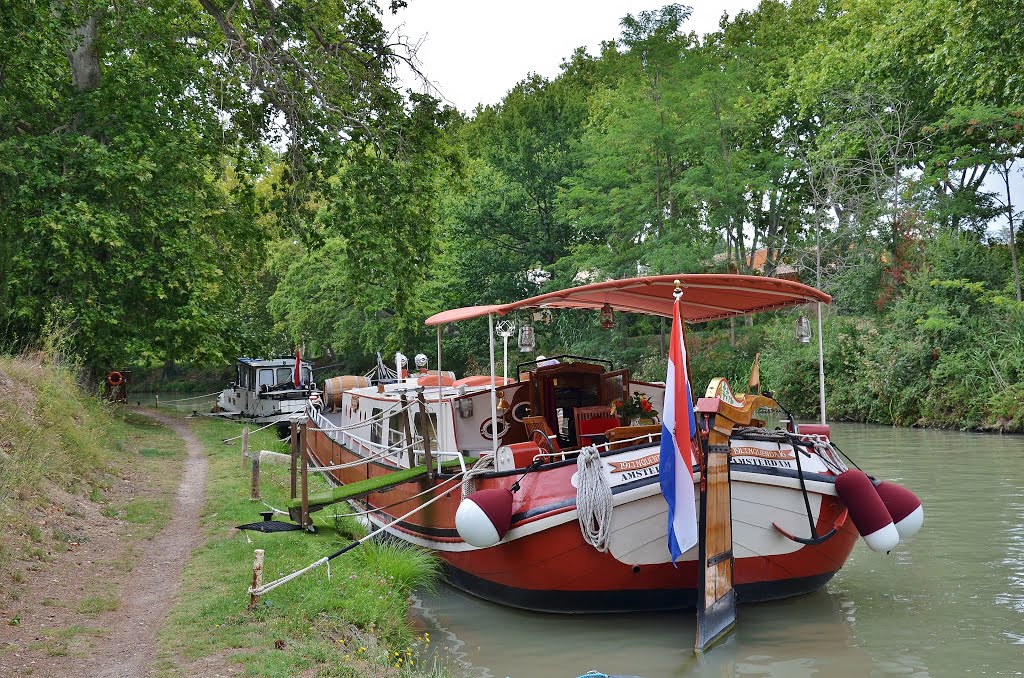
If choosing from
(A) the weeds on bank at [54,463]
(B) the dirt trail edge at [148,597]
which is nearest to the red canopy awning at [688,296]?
(B) the dirt trail edge at [148,597]

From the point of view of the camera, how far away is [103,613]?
27.8ft

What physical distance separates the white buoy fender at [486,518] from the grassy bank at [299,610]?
1034 mm

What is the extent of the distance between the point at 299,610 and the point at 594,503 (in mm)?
3200

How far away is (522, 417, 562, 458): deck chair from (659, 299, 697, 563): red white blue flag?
2.71 meters

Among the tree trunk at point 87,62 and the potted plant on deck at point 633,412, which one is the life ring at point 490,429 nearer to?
the potted plant on deck at point 633,412

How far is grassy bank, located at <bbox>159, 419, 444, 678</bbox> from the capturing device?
7.34m

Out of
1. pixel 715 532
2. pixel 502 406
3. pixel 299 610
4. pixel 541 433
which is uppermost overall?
pixel 502 406

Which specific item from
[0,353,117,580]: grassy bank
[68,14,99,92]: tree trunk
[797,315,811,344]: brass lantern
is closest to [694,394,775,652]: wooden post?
[797,315,811,344]: brass lantern

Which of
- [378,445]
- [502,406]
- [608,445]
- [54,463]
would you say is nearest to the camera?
[608,445]

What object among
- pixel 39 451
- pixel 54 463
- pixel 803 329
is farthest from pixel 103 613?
pixel 803 329

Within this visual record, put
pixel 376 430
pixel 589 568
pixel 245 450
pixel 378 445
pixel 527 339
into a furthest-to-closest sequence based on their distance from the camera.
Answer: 1. pixel 245 450
2. pixel 376 430
3. pixel 378 445
4. pixel 527 339
5. pixel 589 568

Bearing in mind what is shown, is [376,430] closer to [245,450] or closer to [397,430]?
[397,430]

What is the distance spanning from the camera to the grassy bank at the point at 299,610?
7.34 metres

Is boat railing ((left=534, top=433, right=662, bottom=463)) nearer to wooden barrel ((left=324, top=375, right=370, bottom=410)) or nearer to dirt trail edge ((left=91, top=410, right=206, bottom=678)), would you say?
dirt trail edge ((left=91, top=410, right=206, bottom=678))
